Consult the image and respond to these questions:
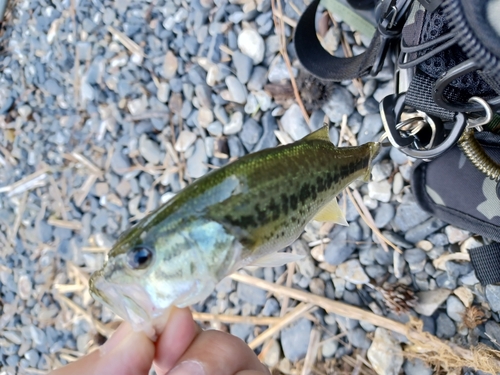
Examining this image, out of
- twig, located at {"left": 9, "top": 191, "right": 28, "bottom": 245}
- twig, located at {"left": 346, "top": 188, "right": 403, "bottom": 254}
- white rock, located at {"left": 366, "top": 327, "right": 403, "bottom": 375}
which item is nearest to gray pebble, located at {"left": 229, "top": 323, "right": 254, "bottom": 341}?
white rock, located at {"left": 366, "top": 327, "right": 403, "bottom": 375}

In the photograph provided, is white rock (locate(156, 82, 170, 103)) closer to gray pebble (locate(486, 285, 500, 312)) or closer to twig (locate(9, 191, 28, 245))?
twig (locate(9, 191, 28, 245))

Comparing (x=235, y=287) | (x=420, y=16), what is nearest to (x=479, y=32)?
(x=420, y=16)

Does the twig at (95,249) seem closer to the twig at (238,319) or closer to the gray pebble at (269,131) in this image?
the twig at (238,319)

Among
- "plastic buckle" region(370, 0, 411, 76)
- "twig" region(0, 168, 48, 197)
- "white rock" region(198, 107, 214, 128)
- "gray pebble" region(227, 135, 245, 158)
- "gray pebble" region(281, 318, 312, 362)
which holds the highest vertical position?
"plastic buckle" region(370, 0, 411, 76)

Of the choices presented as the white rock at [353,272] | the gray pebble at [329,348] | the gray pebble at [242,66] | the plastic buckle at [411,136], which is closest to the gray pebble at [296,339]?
the gray pebble at [329,348]

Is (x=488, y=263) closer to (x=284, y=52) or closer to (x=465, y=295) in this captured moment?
(x=465, y=295)

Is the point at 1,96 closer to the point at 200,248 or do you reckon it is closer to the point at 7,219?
the point at 7,219
